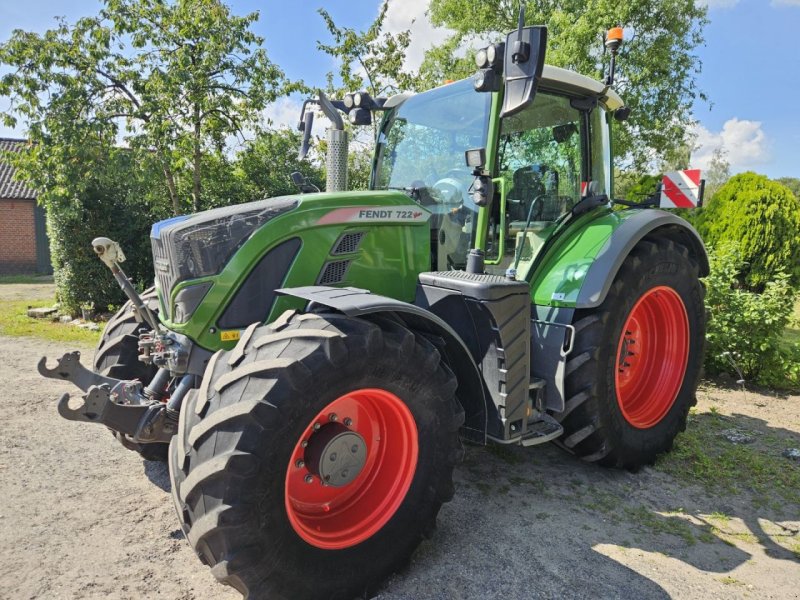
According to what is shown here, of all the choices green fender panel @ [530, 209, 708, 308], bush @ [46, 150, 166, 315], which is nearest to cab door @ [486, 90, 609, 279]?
green fender panel @ [530, 209, 708, 308]

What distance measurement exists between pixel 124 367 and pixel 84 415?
1013 mm

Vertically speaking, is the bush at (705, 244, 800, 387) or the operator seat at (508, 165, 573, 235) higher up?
the operator seat at (508, 165, 573, 235)

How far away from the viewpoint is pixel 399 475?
8.42 ft

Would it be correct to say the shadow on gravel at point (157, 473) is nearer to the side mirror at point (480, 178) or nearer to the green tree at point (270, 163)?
the side mirror at point (480, 178)

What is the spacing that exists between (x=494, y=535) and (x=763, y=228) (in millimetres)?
6784

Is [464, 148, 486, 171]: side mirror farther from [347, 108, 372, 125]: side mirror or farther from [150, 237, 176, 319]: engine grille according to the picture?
[150, 237, 176, 319]: engine grille

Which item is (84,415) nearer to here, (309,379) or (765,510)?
(309,379)

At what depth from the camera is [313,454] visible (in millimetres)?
2357

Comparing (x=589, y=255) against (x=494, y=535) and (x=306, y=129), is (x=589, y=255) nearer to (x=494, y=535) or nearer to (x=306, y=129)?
(x=494, y=535)

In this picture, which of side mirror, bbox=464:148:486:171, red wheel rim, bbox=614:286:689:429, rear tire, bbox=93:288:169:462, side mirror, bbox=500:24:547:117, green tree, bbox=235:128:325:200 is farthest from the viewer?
green tree, bbox=235:128:325:200

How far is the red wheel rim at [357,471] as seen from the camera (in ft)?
7.79

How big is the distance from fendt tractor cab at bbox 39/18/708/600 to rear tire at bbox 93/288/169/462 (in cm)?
1

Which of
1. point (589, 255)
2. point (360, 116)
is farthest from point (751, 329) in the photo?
point (360, 116)

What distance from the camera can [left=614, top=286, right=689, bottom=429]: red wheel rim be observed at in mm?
3916
